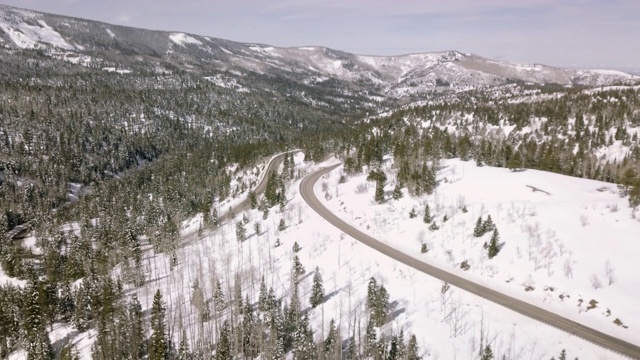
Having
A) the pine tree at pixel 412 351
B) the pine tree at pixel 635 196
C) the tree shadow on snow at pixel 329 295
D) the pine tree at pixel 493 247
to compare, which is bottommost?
the tree shadow on snow at pixel 329 295

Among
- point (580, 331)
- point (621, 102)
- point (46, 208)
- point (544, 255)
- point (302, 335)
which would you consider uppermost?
point (621, 102)

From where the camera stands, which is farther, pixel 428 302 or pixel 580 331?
pixel 428 302

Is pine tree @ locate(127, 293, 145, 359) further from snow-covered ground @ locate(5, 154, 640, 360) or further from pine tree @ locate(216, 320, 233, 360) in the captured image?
pine tree @ locate(216, 320, 233, 360)

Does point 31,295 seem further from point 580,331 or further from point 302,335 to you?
point 580,331

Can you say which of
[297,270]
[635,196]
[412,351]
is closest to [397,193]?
[297,270]

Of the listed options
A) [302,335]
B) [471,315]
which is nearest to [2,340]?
[302,335]

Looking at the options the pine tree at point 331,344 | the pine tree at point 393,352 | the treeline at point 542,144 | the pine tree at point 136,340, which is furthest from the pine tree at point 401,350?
the treeline at point 542,144

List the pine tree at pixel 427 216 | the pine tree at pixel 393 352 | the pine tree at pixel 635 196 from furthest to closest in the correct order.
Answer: the pine tree at pixel 427 216 < the pine tree at pixel 635 196 < the pine tree at pixel 393 352

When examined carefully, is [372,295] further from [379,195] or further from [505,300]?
[379,195]

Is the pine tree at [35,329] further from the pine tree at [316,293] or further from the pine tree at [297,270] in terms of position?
the pine tree at [316,293]
